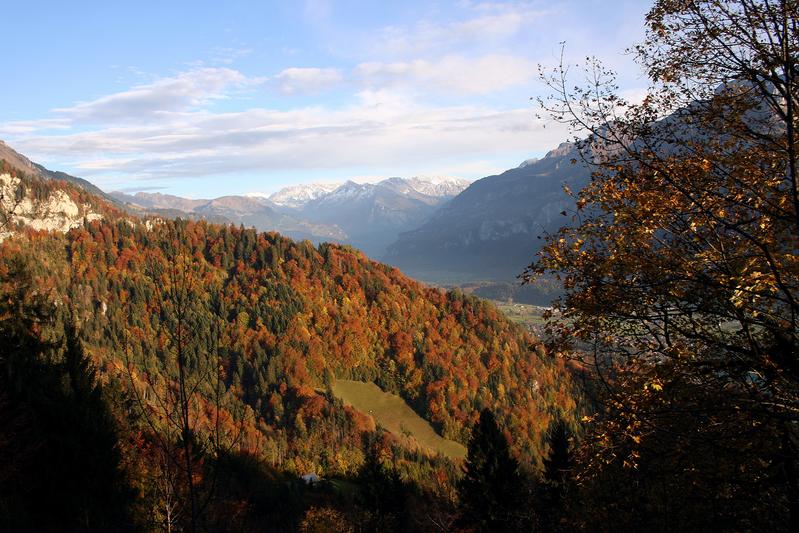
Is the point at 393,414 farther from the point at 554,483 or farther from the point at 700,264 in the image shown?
the point at 700,264

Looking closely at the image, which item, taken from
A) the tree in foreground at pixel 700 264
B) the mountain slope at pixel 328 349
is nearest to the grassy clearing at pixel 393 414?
the mountain slope at pixel 328 349

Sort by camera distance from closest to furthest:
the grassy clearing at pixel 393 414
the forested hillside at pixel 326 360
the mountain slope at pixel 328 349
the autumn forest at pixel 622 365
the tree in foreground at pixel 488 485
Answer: the autumn forest at pixel 622 365, the tree in foreground at pixel 488 485, the forested hillside at pixel 326 360, the grassy clearing at pixel 393 414, the mountain slope at pixel 328 349

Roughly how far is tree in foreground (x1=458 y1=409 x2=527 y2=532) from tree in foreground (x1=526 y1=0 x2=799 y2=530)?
27.1m

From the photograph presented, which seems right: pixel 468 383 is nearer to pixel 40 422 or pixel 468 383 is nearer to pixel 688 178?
pixel 40 422

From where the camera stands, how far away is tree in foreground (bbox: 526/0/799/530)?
895 centimetres

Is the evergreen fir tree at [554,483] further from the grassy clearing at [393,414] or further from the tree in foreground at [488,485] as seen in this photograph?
the grassy clearing at [393,414]

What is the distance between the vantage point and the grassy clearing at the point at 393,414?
147000 millimetres

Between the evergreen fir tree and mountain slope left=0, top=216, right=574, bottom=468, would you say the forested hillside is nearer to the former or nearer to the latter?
mountain slope left=0, top=216, right=574, bottom=468

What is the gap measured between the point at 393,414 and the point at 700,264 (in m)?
158

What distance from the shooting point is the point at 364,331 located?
193m

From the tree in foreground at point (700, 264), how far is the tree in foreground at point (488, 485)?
27149 mm

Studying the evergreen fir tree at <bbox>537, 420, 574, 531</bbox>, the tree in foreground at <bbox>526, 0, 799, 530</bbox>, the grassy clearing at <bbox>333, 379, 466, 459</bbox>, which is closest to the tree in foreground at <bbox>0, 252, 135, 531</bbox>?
the tree in foreground at <bbox>526, 0, 799, 530</bbox>

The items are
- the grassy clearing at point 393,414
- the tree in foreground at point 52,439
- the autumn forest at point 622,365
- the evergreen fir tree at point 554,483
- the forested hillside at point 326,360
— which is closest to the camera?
the autumn forest at point 622,365

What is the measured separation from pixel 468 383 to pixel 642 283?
6593 inches
